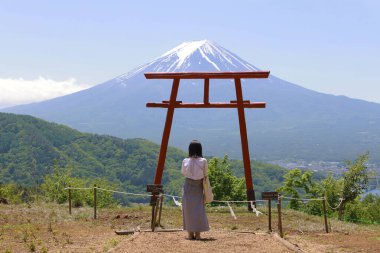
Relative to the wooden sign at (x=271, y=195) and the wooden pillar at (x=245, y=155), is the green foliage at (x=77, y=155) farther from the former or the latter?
the wooden sign at (x=271, y=195)

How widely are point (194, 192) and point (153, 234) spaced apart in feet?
4.59

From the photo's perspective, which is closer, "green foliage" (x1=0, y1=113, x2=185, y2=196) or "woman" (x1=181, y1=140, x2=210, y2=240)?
"woman" (x1=181, y1=140, x2=210, y2=240)

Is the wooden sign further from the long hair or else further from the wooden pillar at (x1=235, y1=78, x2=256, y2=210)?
the wooden pillar at (x1=235, y1=78, x2=256, y2=210)

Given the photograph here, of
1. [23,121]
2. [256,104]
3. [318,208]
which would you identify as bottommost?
Answer: [318,208]

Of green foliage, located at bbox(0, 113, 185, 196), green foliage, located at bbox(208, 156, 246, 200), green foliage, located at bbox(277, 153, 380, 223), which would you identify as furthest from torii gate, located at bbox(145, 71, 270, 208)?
green foliage, located at bbox(0, 113, 185, 196)

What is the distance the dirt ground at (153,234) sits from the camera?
9.37 meters

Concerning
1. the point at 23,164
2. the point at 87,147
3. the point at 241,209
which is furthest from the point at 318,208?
the point at 87,147

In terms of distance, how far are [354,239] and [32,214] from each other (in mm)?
8717

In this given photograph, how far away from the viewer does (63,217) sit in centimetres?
1461

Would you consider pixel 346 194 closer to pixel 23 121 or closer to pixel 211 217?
pixel 211 217

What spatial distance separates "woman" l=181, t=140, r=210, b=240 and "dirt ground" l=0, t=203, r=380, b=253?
0.27 metres

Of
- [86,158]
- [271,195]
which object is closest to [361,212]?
[271,195]

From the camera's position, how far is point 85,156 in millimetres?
104000

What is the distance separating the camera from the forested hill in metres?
93.2
